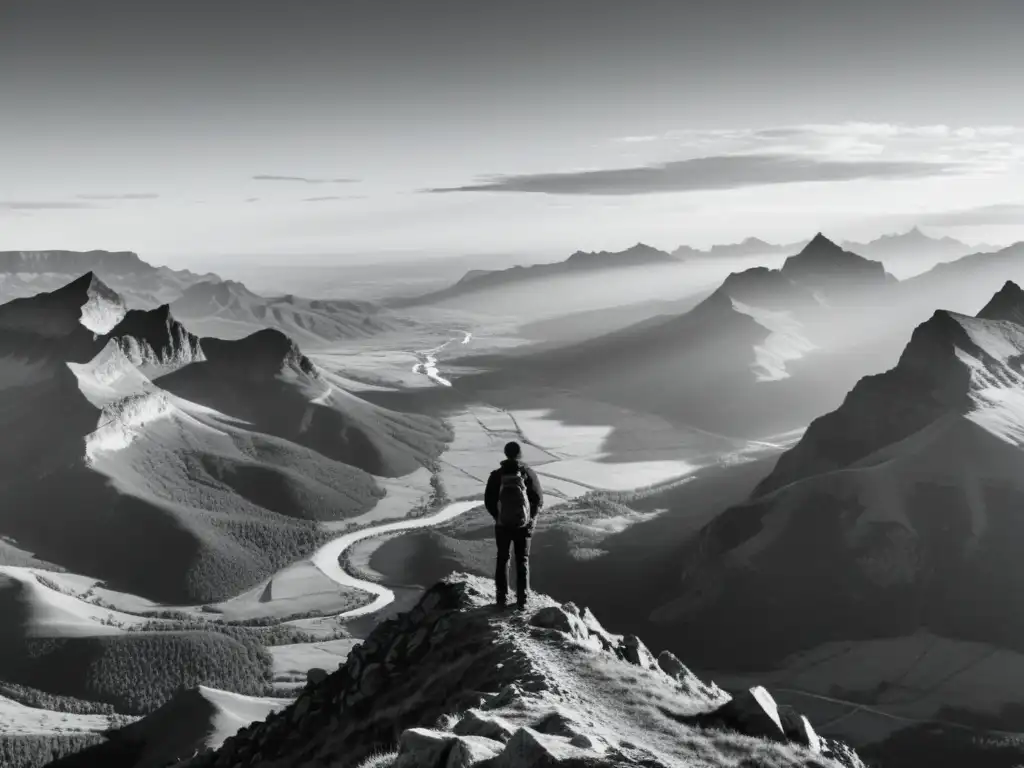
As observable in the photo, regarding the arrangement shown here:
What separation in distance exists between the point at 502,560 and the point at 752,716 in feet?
32.7

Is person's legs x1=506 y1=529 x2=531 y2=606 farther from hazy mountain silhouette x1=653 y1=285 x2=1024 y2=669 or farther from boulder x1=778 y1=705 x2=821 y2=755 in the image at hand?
hazy mountain silhouette x1=653 y1=285 x2=1024 y2=669

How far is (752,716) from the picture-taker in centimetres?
2700

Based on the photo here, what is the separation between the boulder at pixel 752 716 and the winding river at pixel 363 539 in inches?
3499

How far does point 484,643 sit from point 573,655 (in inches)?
145

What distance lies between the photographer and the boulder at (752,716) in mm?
26672

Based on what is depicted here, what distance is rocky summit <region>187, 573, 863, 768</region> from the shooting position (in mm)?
22406

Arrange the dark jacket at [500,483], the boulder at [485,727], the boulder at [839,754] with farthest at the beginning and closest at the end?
the dark jacket at [500,483], the boulder at [839,754], the boulder at [485,727]

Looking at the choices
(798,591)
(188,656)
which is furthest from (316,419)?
(798,591)

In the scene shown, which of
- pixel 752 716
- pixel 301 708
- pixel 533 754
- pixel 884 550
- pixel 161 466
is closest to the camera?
pixel 533 754

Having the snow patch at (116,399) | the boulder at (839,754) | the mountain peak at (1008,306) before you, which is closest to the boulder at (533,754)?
the boulder at (839,754)

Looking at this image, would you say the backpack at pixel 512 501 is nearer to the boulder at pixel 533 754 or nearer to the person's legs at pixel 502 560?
the person's legs at pixel 502 560

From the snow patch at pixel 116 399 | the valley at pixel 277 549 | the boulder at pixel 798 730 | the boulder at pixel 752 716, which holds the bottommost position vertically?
the valley at pixel 277 549

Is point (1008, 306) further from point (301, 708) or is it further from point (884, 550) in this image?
point (301, 708)

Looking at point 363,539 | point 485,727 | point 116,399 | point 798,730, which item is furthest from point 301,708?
point 116,399
